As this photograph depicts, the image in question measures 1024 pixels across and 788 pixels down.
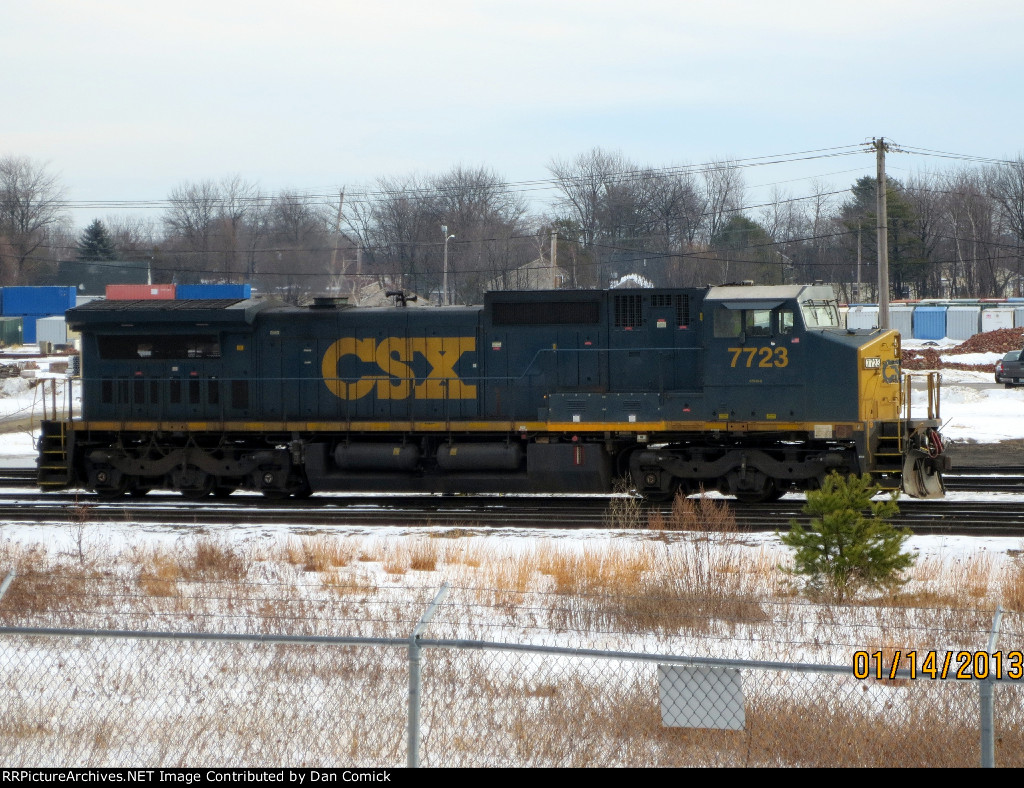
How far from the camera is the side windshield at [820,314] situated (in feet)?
52.3

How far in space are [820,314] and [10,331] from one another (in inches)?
2564

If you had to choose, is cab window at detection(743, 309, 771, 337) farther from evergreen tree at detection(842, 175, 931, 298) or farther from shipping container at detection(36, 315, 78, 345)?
evergreen tree at detection(842, 175, 931, 298)

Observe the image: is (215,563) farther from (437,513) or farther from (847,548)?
(847,548)

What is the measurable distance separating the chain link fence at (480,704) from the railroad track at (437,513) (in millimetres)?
6094

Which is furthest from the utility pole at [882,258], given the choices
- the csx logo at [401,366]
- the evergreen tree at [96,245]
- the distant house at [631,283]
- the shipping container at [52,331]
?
the evergreen tree at [96,245]

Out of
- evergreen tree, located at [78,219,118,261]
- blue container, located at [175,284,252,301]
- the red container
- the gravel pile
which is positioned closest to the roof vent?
the gravel pile

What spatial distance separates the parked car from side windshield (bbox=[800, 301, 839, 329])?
76.8 feet

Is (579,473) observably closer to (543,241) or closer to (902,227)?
(543,241)

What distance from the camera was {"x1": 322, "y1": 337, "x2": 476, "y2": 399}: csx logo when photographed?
56.9 feet

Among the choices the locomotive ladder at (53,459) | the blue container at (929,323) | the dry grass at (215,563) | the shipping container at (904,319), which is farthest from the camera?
the shipping container at (904,319)

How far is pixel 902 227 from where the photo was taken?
3019 inches

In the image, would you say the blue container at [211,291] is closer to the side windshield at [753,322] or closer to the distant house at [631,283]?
the distant house at [631,283]

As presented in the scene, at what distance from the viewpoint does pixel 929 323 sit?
201ft
